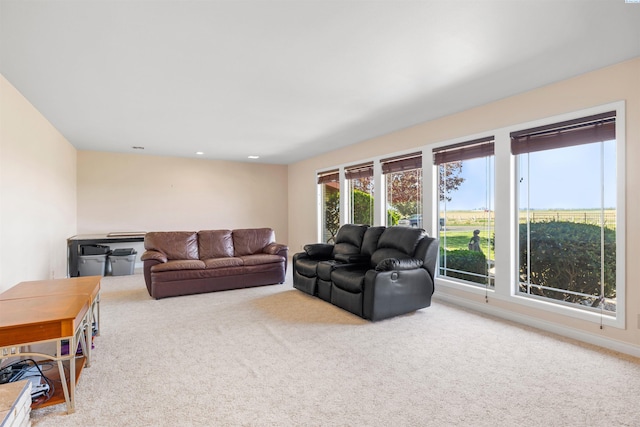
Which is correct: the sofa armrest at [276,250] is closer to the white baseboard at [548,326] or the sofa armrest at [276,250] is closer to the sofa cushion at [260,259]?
the sofa cushion at [260,259]

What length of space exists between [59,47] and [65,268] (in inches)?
172

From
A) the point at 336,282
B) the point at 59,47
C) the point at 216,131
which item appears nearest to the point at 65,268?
the point at 216,131

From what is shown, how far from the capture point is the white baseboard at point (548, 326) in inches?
110

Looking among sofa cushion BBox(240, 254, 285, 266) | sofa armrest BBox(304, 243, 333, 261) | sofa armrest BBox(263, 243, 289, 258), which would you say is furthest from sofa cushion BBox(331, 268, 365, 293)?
sofa armrest BBox(263, 243, 289, 258)

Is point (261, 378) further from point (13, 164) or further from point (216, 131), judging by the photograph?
point (216, 131)

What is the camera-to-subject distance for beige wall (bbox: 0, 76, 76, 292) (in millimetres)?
3139

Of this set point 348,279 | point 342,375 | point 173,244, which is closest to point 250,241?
point 173,244

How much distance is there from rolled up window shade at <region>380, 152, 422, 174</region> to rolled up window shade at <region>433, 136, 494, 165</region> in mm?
295

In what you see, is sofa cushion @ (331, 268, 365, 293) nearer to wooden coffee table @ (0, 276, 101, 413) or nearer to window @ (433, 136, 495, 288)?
window @ (433, 136, 495, 288)

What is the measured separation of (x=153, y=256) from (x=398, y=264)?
134 inches

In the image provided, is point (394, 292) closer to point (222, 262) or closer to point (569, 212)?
point (569, 212)

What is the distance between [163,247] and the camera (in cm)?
504

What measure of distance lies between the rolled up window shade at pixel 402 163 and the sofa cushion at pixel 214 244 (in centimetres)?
294

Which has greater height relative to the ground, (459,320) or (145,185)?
(145,185)
